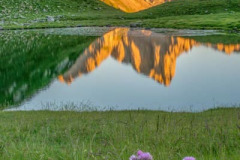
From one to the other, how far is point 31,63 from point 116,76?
17.2 metres

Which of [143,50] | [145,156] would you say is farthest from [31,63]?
[145,156]

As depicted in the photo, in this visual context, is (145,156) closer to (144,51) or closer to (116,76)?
(116,76)

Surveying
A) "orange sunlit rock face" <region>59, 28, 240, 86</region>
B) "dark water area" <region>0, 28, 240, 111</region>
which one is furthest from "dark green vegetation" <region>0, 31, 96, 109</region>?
"orange sunlit rock face" <region>59, 28, 240, 86</region>

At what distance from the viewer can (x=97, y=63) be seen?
6181cm

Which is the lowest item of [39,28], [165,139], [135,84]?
[39,28]

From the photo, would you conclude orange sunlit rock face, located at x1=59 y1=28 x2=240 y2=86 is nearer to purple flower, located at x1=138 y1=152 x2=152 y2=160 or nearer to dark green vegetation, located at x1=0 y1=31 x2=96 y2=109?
dark green vegetation, located at x1=0 y1=31 x2=96 y2=109

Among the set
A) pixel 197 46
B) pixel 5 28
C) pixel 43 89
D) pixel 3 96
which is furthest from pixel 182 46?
pixel 5 28

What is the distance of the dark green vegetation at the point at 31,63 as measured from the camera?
4054cm

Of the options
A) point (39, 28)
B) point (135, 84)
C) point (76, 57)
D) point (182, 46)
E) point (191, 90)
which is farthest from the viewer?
point (39, 28)

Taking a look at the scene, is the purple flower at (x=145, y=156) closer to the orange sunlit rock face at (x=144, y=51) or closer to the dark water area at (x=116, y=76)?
the dark water area at (x=116, y=76)

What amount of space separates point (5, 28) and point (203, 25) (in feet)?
245

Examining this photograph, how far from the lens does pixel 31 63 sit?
60.0 metres

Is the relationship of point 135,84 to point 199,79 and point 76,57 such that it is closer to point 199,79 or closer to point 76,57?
point 199,79

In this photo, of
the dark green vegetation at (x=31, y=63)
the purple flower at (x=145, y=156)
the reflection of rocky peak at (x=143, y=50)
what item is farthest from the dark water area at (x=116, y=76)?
the purple flower at (x=145, y=156)
